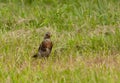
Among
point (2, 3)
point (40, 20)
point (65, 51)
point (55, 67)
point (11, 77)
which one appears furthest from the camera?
point (2, 3)

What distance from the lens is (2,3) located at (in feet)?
30.7

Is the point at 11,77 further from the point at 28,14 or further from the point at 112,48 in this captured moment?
the point at 28,14

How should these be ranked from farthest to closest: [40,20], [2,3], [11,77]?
[2,3]
[40,20]
[11,77]

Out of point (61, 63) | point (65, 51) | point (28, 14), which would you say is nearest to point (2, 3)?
point (28, 14)

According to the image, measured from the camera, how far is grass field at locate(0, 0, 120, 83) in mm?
5617

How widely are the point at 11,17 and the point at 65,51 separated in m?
1.89

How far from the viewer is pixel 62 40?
745 cm

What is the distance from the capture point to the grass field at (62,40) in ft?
18.4

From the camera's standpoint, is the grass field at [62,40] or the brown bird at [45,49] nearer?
the grass field at [62,40]

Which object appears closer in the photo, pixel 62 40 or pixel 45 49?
pixel 45 49

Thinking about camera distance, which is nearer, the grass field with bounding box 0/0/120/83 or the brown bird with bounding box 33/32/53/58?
the grass field with bounding box 0/0/120/83

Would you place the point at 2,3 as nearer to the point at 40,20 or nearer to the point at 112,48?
the point at 40,20

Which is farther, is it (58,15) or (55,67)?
(58,15)

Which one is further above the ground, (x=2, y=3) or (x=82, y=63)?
(x=2, y=3)
